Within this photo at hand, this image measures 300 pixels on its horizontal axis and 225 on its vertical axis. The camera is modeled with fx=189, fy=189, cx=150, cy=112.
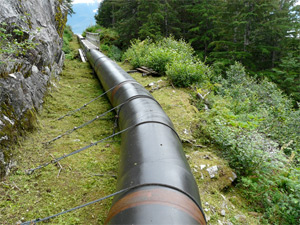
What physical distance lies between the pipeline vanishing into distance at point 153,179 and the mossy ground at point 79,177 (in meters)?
0.83

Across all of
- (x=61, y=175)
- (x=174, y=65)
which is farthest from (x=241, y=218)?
(x=174, y=65)

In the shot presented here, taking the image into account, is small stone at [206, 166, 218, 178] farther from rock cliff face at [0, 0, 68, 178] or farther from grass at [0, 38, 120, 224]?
rock cliff face at [0, 0, 68, 178]

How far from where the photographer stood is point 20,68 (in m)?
4.27

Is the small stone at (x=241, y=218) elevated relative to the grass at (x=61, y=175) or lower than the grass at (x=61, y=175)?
lower

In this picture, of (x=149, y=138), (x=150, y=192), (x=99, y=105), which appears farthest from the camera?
(x=99, y=105)

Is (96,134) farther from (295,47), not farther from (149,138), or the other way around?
(295,47)

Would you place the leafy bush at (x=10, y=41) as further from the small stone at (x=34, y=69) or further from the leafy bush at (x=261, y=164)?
the leafy bush at (x=261, y=164)

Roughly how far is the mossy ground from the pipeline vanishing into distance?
83 centimetres

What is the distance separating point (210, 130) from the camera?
4777mm

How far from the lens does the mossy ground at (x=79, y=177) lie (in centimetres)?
280

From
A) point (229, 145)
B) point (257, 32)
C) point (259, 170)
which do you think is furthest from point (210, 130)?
point (257, 32)

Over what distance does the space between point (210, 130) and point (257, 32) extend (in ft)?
43.8

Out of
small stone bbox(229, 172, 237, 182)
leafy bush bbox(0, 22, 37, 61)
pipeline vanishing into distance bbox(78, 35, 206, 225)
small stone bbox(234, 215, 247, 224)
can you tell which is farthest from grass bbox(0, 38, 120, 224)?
small stone bbox(229, 172, 237, 182)

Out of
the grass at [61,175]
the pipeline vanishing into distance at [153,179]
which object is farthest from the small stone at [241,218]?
the grass at [61,175]
